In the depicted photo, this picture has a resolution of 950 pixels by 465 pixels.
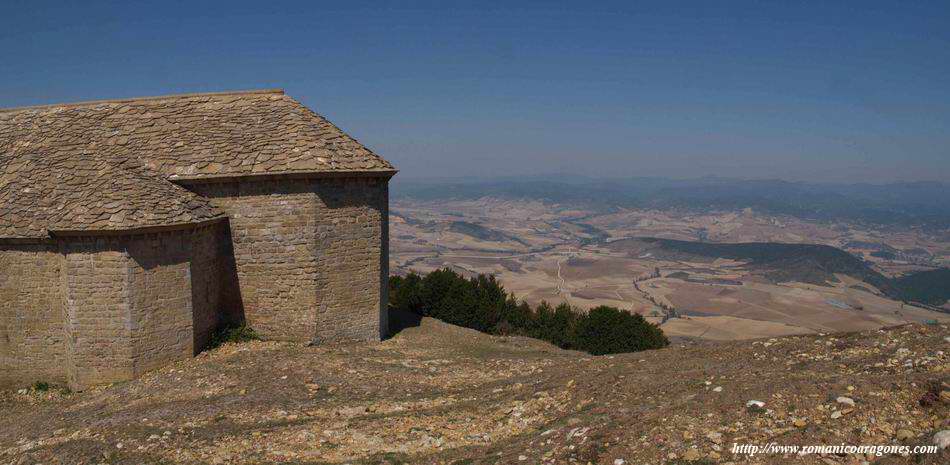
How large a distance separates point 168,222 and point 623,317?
1654cm

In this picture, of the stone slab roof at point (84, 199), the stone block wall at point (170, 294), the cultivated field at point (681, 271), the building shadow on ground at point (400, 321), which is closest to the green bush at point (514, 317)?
the building shadow on ground at point (400, 321)

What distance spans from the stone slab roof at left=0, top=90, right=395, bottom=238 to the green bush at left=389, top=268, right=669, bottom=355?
1006cm

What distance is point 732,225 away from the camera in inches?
7854

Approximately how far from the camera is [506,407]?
31.8ft

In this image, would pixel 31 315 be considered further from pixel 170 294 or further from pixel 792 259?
pixel 792 259

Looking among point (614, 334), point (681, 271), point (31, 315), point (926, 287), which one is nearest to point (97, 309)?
point (31, 315)

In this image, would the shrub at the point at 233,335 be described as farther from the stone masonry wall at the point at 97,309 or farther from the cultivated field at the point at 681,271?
the cultivated field at the point at 681,271

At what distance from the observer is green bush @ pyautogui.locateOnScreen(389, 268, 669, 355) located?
841 inches

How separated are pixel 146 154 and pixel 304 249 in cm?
520

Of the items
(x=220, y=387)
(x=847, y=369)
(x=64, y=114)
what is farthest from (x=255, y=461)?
(x=64, y=114)

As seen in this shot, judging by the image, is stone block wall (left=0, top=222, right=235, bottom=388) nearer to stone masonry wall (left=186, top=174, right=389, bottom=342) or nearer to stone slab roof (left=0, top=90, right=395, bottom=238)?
stone slab roof (left=0, top=90, right=395, bottom=238)

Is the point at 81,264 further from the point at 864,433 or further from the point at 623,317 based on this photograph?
the point at 623,317

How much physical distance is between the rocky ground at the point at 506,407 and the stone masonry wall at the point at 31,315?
0.60 metres

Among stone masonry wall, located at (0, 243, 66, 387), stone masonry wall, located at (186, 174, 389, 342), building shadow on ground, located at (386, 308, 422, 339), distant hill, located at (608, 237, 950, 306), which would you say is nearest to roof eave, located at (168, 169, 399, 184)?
stone masonry wall, located at (186, 174, 389, 342)
